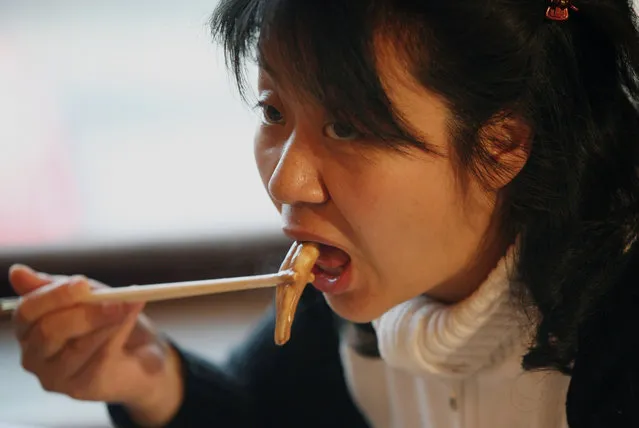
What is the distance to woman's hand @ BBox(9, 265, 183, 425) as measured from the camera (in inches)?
26.2

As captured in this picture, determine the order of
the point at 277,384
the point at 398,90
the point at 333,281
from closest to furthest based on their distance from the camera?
the point at 398,90 → the point at 333,281 → the point at 277,384

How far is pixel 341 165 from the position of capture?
622mm

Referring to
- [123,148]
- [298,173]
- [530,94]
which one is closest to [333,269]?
[298,173]

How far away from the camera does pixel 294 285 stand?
2.20 ft

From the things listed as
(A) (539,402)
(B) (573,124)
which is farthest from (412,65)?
(A) (539,402)

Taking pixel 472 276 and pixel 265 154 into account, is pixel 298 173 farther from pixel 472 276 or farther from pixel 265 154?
pixel 472 276

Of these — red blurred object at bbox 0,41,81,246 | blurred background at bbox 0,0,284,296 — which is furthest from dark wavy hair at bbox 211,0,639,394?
red blurred object at bbox 0,41,81,246

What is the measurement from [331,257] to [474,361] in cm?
19

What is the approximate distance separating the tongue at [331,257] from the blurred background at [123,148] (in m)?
0.71

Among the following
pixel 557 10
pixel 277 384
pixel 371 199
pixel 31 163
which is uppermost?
pixel 557 10

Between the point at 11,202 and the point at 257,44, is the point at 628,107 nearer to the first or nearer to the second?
the point at 257,44

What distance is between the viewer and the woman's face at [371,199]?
612mm

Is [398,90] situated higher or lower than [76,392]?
higher

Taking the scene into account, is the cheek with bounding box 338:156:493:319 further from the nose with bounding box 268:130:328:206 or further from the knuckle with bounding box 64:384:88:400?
the knuckle with bounding box 64:384:88:400
